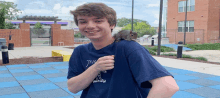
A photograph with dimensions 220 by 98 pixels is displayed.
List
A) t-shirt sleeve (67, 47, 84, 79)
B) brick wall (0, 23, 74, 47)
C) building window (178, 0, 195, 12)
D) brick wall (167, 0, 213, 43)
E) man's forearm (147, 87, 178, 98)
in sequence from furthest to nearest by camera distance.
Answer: building window (178, 0, 195, 12)
brick wall (167, 0, 213, 43)
brick wall (0, 23, 74, 47)
t-shirt sleeve (67, 47, 84, 79)
man's forearm (147, 87, 178, 98)

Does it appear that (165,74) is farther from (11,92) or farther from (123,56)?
(11,92)

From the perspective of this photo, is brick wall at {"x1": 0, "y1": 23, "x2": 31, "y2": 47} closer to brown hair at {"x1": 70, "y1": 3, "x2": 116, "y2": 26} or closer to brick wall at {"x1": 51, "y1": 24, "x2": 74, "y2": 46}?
brick wall at {"x1": 51, "y1": 24, "x2": 74, "y2": 46}

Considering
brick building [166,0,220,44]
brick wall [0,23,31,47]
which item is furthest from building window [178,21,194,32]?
brick wall [0,23,31,47]

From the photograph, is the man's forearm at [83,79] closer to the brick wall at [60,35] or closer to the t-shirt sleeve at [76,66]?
the t-shirt sleeve at [76,66]

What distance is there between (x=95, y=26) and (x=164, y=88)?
61 centimetres

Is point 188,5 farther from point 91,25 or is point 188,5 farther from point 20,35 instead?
point 91,25

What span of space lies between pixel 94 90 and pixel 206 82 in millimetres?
5423

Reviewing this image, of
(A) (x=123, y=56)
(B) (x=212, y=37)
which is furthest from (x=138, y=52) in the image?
(B) (x=212, y=37)

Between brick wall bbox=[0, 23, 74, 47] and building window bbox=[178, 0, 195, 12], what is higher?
building window bbox=[178, 0, 195, 12]

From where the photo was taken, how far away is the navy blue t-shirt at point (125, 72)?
4.26 ft

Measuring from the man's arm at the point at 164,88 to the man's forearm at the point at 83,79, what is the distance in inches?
16.1

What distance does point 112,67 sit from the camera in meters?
1.40

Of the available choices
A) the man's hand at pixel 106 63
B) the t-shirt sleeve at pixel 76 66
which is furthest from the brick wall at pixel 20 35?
the man's hand at pixel 106 63

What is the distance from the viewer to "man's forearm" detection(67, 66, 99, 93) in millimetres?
1488
